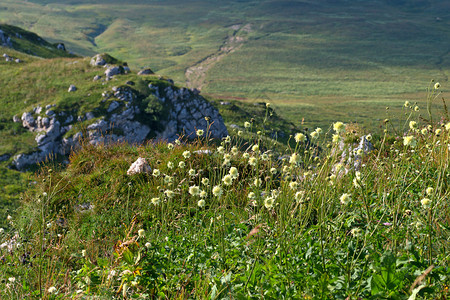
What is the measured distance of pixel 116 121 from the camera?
3534 centimetres

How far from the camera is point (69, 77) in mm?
39375

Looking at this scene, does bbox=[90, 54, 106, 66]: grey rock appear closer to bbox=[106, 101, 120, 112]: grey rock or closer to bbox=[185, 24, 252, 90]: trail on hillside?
bbox=[106, 101, 120, 112]: grey rock

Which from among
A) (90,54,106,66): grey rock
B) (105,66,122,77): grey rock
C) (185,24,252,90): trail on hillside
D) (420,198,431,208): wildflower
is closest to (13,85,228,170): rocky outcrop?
(105,66,122,77): grey rock

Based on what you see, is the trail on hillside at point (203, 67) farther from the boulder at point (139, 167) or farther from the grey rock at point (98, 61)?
the boulder at point (139, 167)

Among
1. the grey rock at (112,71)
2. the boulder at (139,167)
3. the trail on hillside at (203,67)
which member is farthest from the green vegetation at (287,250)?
the trail on hillside at (203,67)

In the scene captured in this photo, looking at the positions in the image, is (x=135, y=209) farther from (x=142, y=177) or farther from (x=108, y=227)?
(x=142, y=177)

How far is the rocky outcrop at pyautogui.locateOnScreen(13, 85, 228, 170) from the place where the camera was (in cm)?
3119

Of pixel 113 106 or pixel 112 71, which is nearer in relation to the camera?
pixel 113 106

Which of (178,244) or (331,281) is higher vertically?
(331,281)

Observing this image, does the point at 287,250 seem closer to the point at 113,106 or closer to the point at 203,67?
the point at 113,106

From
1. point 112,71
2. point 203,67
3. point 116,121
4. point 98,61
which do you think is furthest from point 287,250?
point 203,67

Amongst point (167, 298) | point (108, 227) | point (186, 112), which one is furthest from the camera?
point (186, 112)

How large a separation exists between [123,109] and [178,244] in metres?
33.8

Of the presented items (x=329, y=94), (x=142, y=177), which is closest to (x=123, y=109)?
(x=142, y=177)
